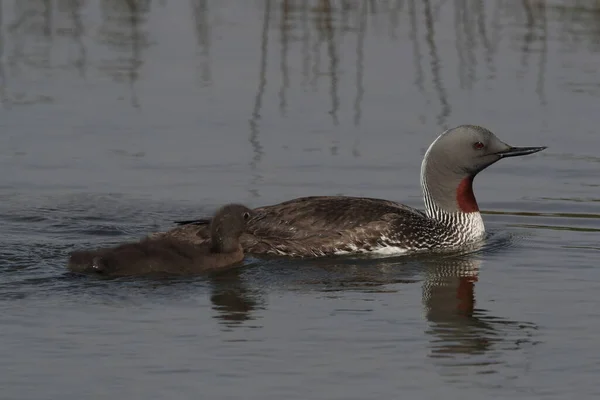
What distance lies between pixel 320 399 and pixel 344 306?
1950 millimetres

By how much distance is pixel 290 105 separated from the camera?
1559 cm

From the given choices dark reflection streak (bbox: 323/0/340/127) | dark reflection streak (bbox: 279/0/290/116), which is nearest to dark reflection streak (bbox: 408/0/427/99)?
dark reflection streak (bbox: 323/0/340/127)

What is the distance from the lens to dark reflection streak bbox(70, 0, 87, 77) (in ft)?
54.7

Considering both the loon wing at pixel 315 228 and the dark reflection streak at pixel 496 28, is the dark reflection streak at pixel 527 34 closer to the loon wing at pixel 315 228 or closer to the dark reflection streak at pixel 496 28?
the dark reflection streak at pixel 496 28

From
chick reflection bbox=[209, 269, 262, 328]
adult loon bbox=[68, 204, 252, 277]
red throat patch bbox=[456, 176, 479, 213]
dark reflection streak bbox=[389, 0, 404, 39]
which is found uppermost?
dark reflection streak bbox=[389, 0, 404, 39]

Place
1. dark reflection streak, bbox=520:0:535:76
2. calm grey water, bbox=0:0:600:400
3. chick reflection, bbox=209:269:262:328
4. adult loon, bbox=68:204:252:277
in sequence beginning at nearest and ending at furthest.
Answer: calm grey water, bbox=0:0:600:400 < chick reflection, bbox=209:269:262:328 < adult loon, bbox=68:204:252:277 < dark reflection streak, bbox=520:0:535:76

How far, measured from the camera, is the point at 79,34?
1784cm

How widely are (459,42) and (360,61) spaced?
1.64m

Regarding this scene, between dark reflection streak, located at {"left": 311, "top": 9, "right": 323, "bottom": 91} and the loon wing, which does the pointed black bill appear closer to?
Answer: the loon wing

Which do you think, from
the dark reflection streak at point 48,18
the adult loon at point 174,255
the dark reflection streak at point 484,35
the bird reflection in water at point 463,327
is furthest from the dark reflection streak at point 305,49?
the bird reflection in water at point 463,327

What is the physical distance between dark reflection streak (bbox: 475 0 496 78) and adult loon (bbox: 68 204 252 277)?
6.41 meters

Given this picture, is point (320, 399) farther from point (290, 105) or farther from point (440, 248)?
point (290, 105)

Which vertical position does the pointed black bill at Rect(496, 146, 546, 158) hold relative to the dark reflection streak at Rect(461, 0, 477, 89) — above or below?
below

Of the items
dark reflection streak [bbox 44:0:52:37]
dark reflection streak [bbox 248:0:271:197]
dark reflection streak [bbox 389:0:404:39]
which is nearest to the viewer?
dark reflection streak [bbox 248:0:271:197]
